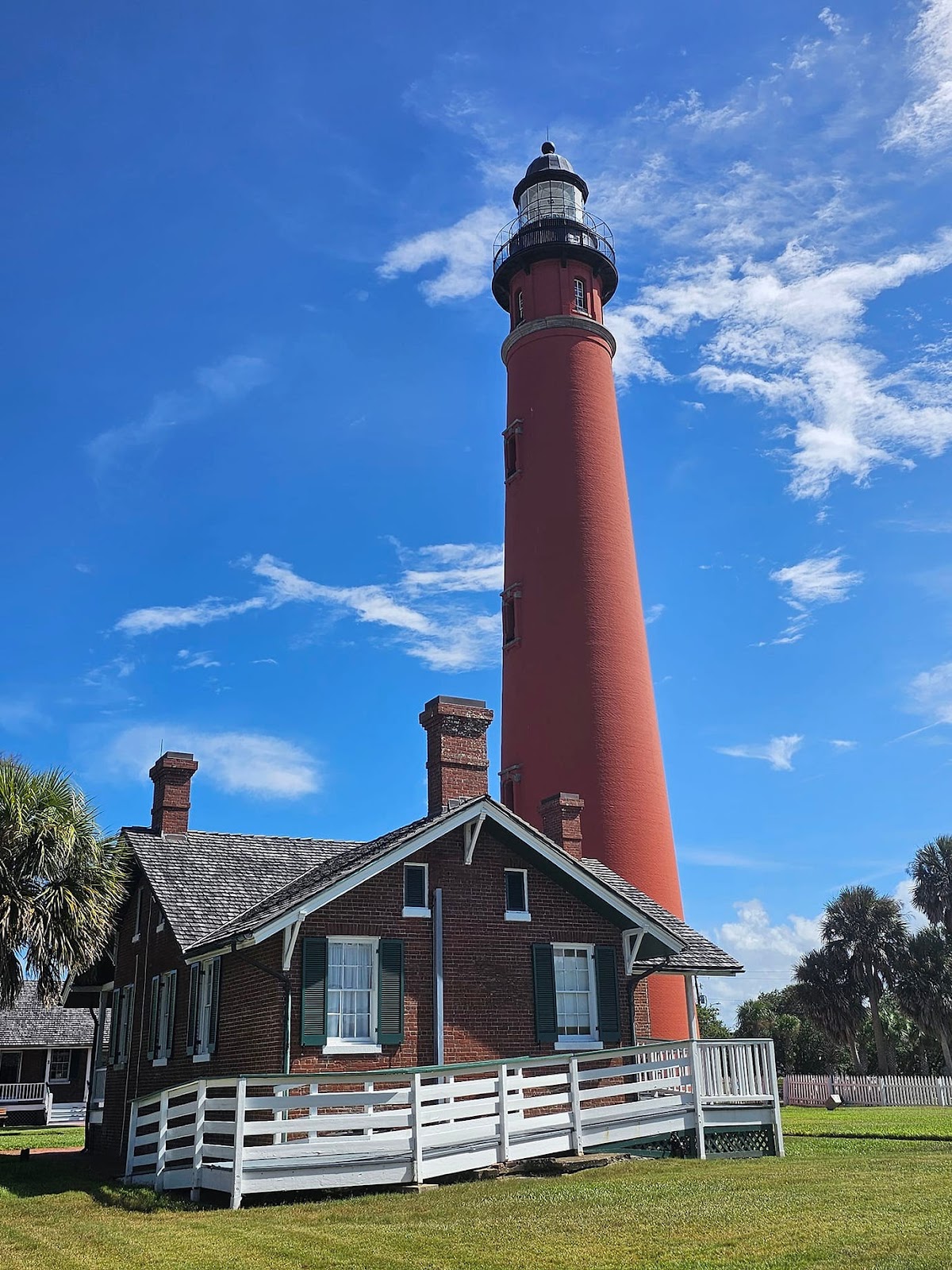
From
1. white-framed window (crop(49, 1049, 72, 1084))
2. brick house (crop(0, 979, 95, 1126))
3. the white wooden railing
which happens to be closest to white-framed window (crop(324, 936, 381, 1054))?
brick house (crop(0, 979, 95, 1126))

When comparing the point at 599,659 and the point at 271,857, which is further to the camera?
the point at 599,659

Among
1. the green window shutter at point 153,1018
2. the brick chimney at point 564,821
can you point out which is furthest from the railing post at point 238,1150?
the brick chimney at point 564,821

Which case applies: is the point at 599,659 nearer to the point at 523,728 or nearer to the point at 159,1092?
the point at 523,728

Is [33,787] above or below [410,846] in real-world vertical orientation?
above

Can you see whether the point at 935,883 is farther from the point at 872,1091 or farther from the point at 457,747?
the point at 457,747

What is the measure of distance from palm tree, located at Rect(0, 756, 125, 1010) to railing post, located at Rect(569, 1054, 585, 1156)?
8.95 metres

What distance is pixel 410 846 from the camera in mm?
18547

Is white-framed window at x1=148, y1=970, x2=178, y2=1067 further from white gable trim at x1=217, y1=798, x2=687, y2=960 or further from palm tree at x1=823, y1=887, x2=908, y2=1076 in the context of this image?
palm tree at x1=823, y1=887, x2=908, y2=1076

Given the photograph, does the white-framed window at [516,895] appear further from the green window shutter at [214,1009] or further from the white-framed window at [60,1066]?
the white-framed window at [60,1066]

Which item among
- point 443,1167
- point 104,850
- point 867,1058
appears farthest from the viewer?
point 867,1058

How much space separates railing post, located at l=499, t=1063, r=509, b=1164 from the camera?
1584 cm

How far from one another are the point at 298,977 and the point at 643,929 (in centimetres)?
618

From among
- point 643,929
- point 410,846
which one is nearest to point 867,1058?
point 643,929

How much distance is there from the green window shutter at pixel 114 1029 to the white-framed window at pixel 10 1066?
18.7 m
